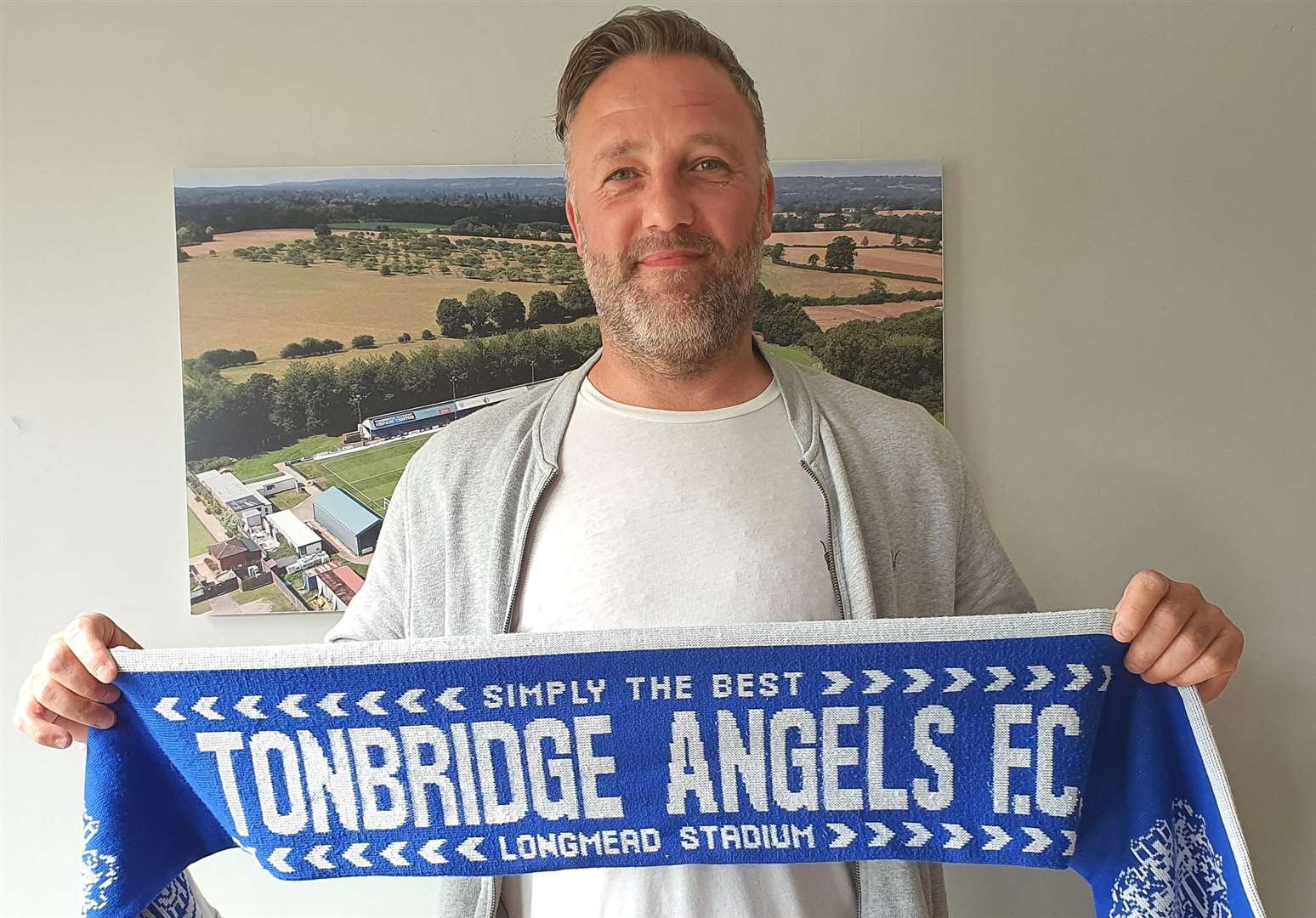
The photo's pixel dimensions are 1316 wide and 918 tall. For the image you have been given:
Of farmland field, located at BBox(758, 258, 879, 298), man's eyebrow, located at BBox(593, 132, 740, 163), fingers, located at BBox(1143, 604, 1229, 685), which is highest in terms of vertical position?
man's eyebrow, located at BBox(593, 132, 740, 163)

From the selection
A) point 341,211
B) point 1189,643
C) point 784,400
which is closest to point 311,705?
point 784,400

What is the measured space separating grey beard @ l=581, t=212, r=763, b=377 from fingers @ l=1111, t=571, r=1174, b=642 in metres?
0.53

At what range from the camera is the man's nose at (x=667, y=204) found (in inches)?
42.3

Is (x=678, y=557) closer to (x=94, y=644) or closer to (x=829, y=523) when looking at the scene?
(x=829, y=523)

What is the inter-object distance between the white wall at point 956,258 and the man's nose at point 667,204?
0.90m

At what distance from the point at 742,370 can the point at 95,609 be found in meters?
1.57

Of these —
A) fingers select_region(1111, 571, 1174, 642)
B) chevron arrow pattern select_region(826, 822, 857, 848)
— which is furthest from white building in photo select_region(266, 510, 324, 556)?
fingers select_region(1111, 571, 1174, 642)

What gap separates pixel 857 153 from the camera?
191 centimetres

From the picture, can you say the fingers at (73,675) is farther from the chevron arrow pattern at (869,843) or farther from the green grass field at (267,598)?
the green grass field at (267,598)

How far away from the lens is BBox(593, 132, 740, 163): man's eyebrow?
110 cm

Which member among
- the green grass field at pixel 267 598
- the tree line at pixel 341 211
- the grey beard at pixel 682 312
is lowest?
the green grass field at pixel 267 598

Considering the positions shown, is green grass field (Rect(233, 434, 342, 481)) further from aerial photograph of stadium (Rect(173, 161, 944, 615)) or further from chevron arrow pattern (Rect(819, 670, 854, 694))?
chevron arrow pattern (Rect(819, 670, 854, 694))

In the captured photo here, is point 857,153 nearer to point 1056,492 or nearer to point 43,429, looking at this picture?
point 1056,492

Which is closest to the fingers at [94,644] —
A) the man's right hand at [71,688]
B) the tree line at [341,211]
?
the man's right hand at [71,688]
